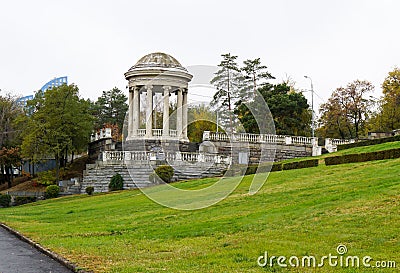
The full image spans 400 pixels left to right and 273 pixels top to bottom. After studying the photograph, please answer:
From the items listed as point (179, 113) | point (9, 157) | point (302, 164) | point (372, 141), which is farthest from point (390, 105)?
point (9, 157)

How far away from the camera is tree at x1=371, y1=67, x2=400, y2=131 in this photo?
5969cm

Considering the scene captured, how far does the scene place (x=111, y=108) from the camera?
84.5 meters

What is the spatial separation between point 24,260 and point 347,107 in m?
57.1

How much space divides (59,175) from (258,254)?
4086 cm

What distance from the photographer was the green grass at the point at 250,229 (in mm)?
10850

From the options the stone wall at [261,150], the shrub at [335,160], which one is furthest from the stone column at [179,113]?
the shrub at [335,160]

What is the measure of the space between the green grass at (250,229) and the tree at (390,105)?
Result: 39.2 metres

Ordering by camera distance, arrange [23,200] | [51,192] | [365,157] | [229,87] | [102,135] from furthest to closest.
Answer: [229,87]
[102,135]
[23,200]
[51,192]
[365,157]

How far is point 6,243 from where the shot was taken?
16625 mm

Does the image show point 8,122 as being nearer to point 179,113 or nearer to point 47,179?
point 47,179

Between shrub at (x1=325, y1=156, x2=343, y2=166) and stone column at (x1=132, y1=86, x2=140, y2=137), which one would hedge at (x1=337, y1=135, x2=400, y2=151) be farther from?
stone column at (x1=132, y1=86, x2=140, y2=137)

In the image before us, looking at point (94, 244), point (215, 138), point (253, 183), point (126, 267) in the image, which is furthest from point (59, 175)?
→ point (126, 267)

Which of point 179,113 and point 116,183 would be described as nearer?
point 116,183

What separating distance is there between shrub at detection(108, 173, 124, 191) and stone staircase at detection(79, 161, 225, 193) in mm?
350
